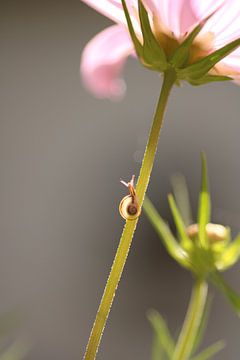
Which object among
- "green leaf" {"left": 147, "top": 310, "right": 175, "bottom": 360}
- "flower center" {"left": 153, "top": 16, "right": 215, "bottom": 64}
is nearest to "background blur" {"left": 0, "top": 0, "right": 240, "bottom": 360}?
"green leaf" {"left": 147, "top": 310, "right": 175, "bottom": 360}

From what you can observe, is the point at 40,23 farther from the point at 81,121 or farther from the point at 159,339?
the point at 159,339

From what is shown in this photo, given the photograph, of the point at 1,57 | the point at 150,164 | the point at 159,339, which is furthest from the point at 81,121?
the point at 150,164

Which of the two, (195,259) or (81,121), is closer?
(195,259)

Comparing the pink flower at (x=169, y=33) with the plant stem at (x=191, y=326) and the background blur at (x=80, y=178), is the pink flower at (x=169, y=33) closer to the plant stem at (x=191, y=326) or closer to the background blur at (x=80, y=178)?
the plant stem at (x=191, y=326)

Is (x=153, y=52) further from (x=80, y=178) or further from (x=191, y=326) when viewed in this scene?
(x=80, y=178)

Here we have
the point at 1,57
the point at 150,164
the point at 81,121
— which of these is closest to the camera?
the point at 150,164

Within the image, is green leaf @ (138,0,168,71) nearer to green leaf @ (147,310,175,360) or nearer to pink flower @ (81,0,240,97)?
pink flower @ (81,0,240,97)
